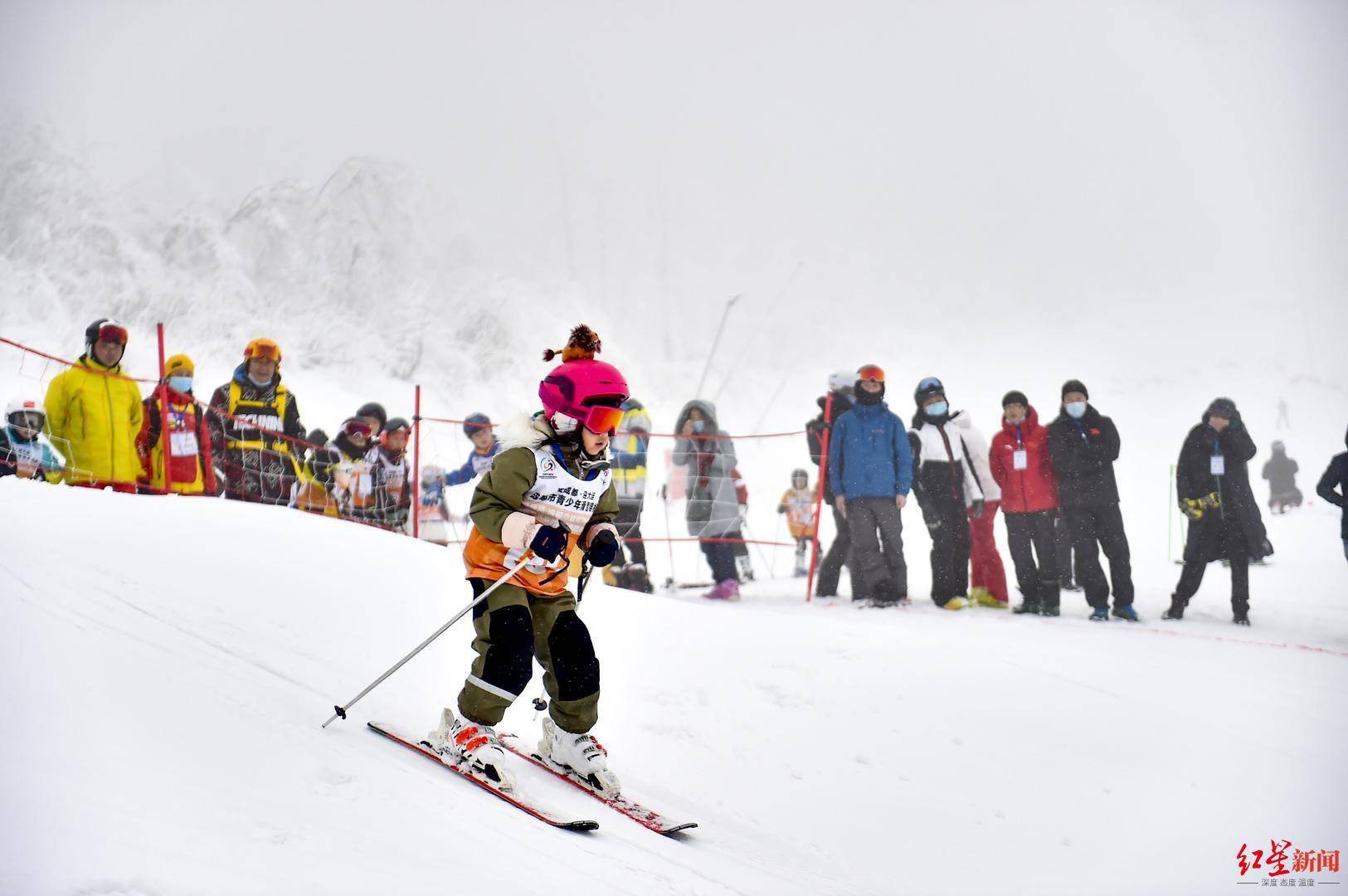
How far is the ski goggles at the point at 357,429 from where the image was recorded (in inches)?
259

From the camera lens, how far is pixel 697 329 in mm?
23922

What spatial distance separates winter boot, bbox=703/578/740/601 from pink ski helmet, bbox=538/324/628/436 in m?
4.25

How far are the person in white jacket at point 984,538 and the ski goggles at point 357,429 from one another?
4.46 metres

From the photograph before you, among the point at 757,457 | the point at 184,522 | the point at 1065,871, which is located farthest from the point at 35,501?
the point at 757,457

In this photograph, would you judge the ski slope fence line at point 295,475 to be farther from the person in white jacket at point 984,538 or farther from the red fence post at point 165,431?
the person in white jacket at point 984,538

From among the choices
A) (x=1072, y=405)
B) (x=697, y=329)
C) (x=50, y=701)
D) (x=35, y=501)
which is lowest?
(x=50, y=701)

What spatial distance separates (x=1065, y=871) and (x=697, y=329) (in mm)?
21685

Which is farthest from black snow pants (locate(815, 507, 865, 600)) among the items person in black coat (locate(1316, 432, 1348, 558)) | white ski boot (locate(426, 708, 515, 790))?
white ski boot (locate(426, 708, 515, 790))

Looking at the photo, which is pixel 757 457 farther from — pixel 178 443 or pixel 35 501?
pixel 35 501

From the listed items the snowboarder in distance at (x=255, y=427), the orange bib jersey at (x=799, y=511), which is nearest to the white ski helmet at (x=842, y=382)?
the orange bib jersey at (x=799, y=511)

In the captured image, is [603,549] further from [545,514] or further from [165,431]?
[165,431]

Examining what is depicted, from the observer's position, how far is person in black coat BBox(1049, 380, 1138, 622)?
5.85 m

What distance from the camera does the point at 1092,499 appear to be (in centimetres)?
589

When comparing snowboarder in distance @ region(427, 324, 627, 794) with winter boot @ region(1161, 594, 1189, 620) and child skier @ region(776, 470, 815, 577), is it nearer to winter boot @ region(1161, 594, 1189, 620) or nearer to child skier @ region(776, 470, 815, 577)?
winter boot @ region(1161, 594, 1189, 620)
